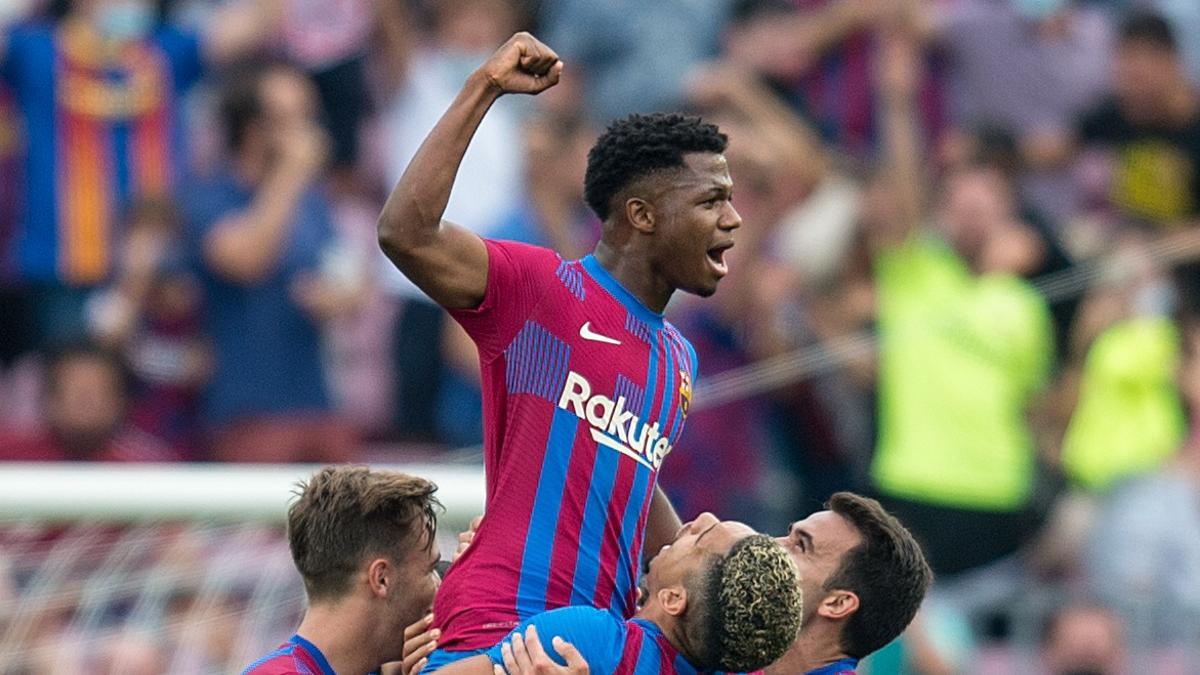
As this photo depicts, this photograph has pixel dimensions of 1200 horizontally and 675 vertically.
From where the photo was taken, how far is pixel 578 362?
515 centimetres

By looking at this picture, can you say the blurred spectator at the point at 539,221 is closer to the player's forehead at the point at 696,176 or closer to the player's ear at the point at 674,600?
the player's forehead at the point at 696,176

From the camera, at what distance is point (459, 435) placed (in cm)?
1080

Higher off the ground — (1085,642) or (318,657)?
(318,657)

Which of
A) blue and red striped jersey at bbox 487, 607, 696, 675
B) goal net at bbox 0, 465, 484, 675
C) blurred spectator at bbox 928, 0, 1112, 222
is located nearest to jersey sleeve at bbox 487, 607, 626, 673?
blue and red striped jersey at bbox 487, 607, 696, 675

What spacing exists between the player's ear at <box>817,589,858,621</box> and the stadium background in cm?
434

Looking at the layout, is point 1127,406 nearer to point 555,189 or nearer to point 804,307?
point 804,307

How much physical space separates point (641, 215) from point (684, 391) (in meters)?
0.49

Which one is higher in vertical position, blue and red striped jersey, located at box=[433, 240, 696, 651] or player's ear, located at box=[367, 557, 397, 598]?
blue and red striped jersey, located at box=[433, 240, 696, 651]

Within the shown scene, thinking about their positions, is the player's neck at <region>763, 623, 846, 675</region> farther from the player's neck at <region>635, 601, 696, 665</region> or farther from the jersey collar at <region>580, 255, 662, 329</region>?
the jersey collar at <region>580, 255, 662, 329</region>

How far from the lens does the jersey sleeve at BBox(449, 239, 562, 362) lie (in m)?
5.07

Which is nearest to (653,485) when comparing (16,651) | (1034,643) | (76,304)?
(16,651)

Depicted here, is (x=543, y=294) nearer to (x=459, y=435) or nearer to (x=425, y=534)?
(x=425, y=534)

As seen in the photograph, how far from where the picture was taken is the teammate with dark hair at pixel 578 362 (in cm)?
508

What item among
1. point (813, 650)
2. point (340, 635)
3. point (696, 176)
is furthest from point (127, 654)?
point (696, 176)
